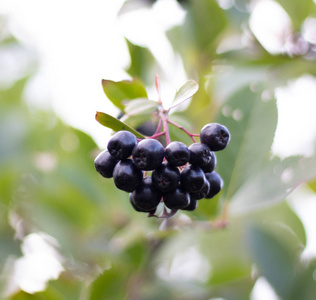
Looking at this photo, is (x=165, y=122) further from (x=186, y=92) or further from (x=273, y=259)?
(x=273, y=259)

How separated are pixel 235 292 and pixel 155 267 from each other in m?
0.40

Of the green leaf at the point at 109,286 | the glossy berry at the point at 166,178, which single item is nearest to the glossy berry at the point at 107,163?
the glossy berry at the point at 166,178

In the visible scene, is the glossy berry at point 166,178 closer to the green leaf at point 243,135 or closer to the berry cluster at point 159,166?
the berry cluster at point 159,166

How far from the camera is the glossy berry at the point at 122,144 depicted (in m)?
1.06

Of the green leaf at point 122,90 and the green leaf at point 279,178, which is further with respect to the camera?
the green leaf at point 279,178

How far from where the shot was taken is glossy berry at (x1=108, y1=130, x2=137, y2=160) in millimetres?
1063

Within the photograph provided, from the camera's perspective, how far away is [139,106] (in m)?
1.17

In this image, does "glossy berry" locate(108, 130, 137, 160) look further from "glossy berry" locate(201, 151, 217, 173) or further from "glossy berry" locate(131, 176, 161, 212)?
"glossy berry" locate(201, 151, 217, 173)

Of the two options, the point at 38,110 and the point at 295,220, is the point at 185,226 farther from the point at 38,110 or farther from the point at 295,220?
the point at 38,110


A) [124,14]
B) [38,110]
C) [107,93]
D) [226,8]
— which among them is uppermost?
[38,110]

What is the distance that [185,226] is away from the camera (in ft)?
5.91

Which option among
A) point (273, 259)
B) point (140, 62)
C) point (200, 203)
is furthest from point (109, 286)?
point (140, 62)

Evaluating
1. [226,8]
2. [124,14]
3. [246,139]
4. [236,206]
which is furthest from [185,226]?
[226,8]

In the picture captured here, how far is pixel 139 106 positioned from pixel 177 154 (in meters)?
0.19
